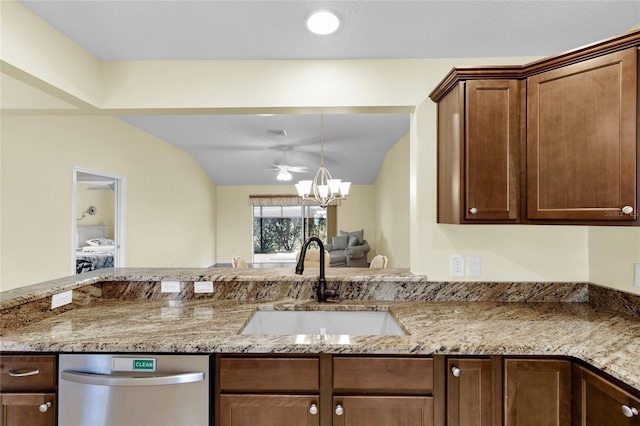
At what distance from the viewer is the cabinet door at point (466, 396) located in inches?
49.8

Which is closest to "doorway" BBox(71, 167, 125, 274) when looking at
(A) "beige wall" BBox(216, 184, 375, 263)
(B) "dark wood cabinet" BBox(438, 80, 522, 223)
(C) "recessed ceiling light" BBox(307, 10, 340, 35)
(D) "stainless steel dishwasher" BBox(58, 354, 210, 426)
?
(D) "stainless steel dishwasher" BBox(58, 354, 210, 426)

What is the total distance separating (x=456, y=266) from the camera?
6.36ft

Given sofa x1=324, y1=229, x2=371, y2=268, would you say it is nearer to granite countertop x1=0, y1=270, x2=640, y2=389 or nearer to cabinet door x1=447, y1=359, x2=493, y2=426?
granite countertop x1=0, y1=270, x2=640, y2=389

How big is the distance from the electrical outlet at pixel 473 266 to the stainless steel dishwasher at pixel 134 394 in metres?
1.52

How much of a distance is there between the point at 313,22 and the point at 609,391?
1901mm

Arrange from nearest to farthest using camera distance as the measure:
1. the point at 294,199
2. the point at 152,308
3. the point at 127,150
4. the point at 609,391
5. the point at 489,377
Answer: the point at 609,391
the point at 489,377
the point at 152,308
the point at 127,150
the point at 294,199

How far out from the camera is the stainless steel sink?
1829 mm

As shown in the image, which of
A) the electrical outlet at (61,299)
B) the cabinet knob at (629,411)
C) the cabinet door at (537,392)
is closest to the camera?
the cabinet knob at (629,411)

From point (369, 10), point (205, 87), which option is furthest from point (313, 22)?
point (205, 87)

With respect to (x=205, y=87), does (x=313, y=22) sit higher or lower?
higher

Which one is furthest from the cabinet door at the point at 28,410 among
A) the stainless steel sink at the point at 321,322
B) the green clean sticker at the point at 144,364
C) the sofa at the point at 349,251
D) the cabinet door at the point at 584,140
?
the sofa at the point at 349,251

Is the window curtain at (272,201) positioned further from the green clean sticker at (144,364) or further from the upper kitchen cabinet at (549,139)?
the green clean sticker at (144,364)

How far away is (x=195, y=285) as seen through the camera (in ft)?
6.49

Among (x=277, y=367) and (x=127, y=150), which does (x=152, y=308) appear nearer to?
(x=277, y=367)
